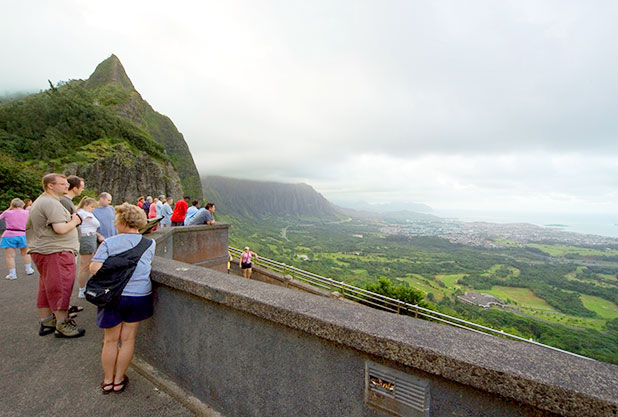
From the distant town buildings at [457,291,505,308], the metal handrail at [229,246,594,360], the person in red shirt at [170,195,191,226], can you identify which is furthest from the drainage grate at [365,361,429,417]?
the distant town buildings at [457,291,505,308]

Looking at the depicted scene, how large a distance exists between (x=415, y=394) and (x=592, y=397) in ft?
2.32

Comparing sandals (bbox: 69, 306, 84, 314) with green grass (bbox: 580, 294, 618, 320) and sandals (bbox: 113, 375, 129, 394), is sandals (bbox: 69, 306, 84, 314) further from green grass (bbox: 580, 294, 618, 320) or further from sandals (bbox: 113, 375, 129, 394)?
green grass (bbox: 580, 294, 618, 320)

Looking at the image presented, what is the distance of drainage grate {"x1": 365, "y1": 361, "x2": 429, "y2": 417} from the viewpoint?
1397 millimetres

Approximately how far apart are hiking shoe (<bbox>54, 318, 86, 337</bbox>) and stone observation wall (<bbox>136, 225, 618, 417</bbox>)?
53.6 inches

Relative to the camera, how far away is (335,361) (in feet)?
5.55

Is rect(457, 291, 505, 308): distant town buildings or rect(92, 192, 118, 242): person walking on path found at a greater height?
rect(92, 192, 118, 242): person walking on path

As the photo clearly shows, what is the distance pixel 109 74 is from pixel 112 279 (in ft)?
293

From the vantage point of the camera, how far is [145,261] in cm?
247

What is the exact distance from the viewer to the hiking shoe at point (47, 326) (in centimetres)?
337

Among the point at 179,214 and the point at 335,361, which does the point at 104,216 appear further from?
the point at 335,361

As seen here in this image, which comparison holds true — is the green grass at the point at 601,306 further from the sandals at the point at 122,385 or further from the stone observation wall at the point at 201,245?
the sandals at the point at 122,385

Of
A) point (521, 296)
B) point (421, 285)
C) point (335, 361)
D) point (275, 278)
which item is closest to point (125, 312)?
point (335, 361)

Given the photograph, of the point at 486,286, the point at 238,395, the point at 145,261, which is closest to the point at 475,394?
the point at 238,395

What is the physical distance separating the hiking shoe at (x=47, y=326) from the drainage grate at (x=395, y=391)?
13.6 feet
